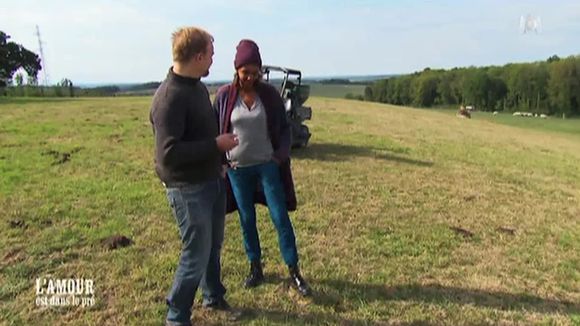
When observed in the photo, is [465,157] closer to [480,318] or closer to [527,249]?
[527,249]

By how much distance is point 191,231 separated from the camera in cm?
267

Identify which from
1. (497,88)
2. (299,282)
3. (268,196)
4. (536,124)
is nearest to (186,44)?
(268,196)

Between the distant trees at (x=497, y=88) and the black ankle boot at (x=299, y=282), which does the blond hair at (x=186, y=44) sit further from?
the distant trees at (x=497, y=88)

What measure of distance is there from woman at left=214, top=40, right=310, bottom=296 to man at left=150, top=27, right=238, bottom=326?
0.47 metres

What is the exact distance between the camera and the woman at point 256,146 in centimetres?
327

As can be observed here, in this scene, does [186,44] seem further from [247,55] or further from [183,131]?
[247,55]

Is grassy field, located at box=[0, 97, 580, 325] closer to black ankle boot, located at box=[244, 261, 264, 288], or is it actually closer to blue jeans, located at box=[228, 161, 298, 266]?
black ankle boot, located at box=[244, 261, 264, 288]

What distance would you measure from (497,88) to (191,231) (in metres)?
73.5

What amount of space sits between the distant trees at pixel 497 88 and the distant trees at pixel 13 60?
43158mm

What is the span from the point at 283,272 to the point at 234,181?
873 millimetres

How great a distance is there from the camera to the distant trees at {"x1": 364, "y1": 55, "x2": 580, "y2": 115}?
60.2 metres

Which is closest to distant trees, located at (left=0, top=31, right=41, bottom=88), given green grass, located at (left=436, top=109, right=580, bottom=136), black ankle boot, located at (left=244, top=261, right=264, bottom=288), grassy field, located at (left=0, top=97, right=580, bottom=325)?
green grass, located at (left=436, top=109, right=580, bottom=136)

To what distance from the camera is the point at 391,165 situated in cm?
863

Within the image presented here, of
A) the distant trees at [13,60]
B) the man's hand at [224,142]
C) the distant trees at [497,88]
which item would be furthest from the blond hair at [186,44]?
the distant trees at [497,88]
